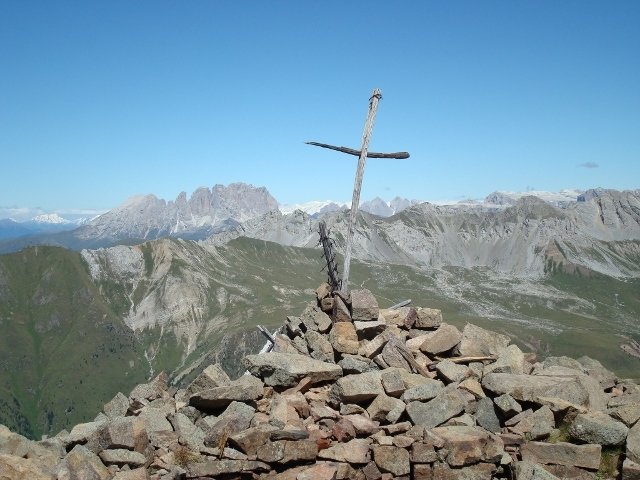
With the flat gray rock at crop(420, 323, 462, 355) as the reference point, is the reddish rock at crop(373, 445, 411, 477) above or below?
below

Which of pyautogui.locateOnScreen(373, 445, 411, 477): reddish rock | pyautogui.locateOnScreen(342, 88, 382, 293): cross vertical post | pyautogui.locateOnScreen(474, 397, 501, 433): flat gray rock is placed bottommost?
pyautogui.locateOnScreen(373, 445, 411, 477): reddish rock

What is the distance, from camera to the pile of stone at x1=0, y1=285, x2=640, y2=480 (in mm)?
14531

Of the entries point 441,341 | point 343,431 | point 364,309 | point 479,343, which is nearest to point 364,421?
point 343,431

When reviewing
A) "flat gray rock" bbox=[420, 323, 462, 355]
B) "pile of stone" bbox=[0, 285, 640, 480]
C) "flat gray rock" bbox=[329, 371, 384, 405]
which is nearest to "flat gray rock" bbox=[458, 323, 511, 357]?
"pile of stone" bbox=[0, 285, 640, 480]

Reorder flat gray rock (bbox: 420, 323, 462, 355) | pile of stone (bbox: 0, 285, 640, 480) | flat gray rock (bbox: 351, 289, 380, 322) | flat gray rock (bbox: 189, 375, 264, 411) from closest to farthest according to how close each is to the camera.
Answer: pile of stone (bbox: 0, 285, 640, 480) < flat gray rock (bbox: 189, 375, 264, 411) < flat gray rock (bbox: 420, 323, 462, 355) < flat gray rock (bbox: 351, 289, 380, 322)

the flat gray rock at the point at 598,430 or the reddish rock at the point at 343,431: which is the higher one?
the flat gray rock at the point at 598,430

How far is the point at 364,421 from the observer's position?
15.7 metres

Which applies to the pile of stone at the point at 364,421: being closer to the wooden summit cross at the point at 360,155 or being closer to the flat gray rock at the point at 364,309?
the flat gray rock at the point at 364,309

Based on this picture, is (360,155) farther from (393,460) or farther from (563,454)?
(563,454)

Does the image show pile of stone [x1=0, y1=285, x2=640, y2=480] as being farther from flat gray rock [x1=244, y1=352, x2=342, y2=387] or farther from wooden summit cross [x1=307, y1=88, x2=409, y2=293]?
wooden summit cross [x1=307, y1=88, x2=409, y2=293]

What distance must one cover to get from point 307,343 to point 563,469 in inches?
399

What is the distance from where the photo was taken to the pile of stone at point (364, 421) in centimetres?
1453

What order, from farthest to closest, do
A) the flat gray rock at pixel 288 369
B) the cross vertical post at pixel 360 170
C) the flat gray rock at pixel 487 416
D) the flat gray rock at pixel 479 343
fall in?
the cross vertical post at pixel 360 170 → the flat gray rock at pixel 479 343 → the flat gray rock at pixel 288 369 → the flat gray rock at pixel 487 416

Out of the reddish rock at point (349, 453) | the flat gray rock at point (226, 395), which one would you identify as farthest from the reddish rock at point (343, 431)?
the flat gray rock at point (226, 395)
